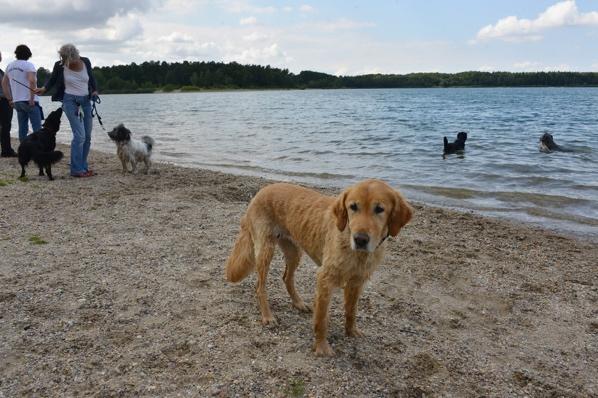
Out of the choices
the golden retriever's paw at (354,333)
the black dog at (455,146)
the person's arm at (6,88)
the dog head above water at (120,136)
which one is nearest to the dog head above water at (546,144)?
the black dog at (455,146)

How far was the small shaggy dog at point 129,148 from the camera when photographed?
12.0 metres

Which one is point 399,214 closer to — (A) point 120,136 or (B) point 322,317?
(B) point 322,317

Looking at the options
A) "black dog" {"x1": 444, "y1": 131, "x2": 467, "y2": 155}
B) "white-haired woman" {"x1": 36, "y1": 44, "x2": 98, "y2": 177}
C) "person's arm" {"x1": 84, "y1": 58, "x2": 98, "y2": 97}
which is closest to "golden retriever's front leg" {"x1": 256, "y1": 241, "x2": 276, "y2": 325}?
"white-haired woman" {"x1": 36, "y1": 44, "x2": 98, "y2": 177}

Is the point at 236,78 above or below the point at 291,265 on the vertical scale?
above

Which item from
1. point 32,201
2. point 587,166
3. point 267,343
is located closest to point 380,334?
point 267,343

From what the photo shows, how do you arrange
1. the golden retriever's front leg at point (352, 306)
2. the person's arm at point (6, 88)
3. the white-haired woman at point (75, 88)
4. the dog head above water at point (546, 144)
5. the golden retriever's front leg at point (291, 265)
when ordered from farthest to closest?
1. the dog head above water at point (546, 144)
2. the person's arm at point (6, 88)
3. the white-haired woman at point (75, 88)
4. the golden retriever's front leg at point (291, 265)
5. the golden retriever's front leg at point (352, 306)

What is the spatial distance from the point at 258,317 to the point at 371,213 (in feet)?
5.75

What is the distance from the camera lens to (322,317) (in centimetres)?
406

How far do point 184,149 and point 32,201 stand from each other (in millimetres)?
11358

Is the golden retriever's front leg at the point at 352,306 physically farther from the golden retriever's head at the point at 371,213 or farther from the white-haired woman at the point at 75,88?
the white-haired woman at the point at 75,88

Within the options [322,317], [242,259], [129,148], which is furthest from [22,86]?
[322,317]

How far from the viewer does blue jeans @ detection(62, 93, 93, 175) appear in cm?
1019

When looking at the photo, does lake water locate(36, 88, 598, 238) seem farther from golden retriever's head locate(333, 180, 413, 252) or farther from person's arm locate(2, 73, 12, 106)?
golden retriever's head locate(333, 180, 413, 252)

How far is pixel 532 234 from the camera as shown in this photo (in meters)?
7.97
